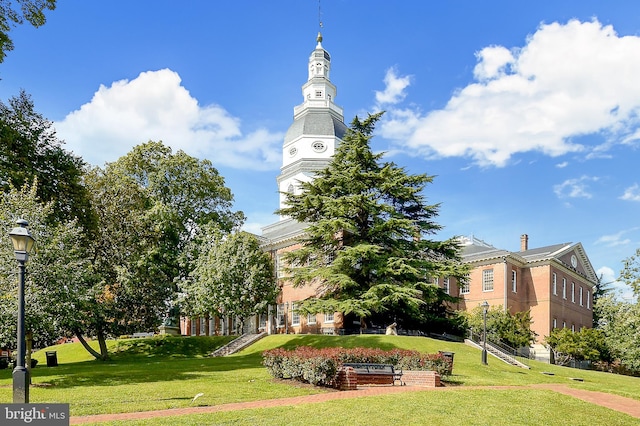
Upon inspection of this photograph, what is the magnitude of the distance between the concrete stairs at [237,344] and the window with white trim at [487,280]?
19.0 m

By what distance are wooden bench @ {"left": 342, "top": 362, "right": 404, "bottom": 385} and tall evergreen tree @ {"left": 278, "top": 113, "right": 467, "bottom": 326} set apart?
536 inches

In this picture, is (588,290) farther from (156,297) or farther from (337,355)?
(337,355)

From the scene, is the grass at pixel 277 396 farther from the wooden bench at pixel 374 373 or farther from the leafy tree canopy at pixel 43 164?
the leafy tree canopy at pixel 43 164

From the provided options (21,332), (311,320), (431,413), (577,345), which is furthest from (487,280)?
(21,332)

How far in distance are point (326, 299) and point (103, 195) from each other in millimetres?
14830

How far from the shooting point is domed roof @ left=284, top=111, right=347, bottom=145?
52.5m

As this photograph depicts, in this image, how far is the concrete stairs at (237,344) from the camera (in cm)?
3522

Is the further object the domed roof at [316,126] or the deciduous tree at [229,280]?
the domed roof at [316,126]

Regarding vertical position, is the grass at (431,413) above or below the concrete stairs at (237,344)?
above

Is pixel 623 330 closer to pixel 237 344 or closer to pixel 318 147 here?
pixel 237 344

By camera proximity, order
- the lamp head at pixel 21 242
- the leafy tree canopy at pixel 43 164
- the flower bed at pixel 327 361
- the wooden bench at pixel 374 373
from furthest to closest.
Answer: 1. the leafy tree canopy at pixel 43 164
2. the wooden bench at pixel 374 373
3. the flower bed at pixel 327 361
4. the lamp head at pixel 21 242

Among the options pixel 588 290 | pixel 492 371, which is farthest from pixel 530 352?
pixel 492 371

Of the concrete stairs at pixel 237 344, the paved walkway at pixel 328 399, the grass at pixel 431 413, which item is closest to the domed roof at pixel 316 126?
the concrete stairs at pixel 237 344

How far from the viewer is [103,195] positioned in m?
33.9
